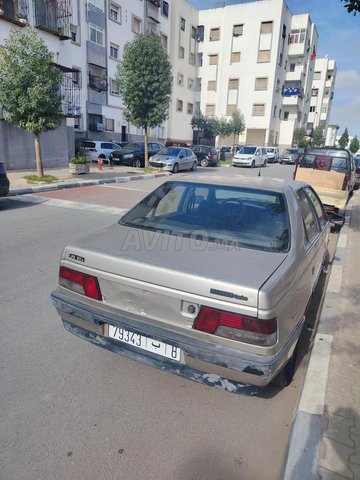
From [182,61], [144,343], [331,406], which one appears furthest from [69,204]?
[182,61]

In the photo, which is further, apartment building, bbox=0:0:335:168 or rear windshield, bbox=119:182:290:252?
apartment building, bbox=0:0:335:168

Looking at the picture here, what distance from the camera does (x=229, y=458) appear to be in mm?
2164

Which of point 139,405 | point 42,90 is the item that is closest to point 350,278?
point 139,405

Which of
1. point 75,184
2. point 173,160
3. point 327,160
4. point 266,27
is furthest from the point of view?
point 266,27


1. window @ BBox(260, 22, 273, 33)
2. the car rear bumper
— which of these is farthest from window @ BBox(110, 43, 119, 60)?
the car rear bumper

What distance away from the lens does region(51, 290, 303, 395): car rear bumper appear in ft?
6.91

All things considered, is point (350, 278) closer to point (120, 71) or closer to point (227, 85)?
point (120, 71)

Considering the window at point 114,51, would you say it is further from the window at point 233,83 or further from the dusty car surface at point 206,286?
the dusty car surface at point 206,286

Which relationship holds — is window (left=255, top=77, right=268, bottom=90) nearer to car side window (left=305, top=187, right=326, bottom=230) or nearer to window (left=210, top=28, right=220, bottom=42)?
window (left=210, top=28, right=220, bottom=42)

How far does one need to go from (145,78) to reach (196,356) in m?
19.8

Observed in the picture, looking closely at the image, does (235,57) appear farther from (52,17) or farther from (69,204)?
(69,204)

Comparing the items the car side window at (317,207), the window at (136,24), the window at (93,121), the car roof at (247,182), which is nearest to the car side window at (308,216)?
the car roof at (247,182)

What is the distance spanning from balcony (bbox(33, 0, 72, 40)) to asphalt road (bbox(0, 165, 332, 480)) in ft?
64.8

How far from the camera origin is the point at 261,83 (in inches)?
1826
